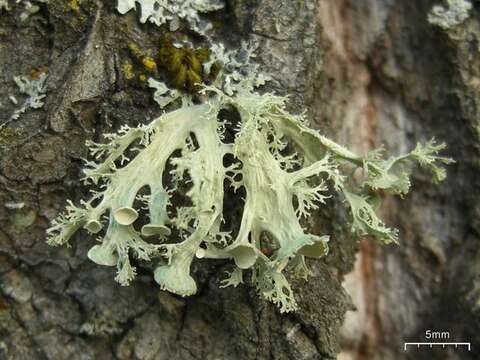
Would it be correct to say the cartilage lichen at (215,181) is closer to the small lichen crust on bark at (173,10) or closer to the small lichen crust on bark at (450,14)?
the small lichen crust on bark at (173,10)

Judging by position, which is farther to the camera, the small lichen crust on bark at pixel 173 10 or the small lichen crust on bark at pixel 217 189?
the small lichen crust on bark at pixel 173 10

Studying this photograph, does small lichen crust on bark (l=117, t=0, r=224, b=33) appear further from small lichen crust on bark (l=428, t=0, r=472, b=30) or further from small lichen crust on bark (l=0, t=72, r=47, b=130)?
small lichen crust on bark (l=428, t=0, r=472, b=30)

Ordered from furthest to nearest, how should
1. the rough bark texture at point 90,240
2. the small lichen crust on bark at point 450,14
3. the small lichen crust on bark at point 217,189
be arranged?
1. the small lichen crust on bark at point 450,14
2. the rough bark texture at point 90,240
3. the small lichen crust on bark at point 217,189

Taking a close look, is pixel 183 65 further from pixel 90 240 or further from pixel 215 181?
pixel 90 240

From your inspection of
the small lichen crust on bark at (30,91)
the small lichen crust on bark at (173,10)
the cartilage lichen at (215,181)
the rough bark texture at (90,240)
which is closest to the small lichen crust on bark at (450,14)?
the rough bark texture at (90,240)

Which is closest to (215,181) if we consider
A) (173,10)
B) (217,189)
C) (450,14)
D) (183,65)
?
(217,189)

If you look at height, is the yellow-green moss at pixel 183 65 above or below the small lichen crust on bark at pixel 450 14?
below

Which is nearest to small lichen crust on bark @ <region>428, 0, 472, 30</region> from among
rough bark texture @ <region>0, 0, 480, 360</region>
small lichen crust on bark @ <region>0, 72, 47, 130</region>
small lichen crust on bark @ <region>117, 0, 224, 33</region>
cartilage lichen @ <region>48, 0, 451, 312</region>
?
rough bark texture @ <region>0, 0, 480, 360</region>
